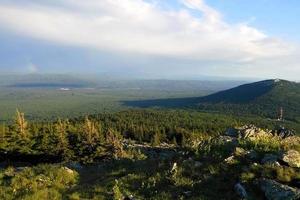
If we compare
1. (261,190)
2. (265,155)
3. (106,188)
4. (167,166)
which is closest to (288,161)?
(265,155)

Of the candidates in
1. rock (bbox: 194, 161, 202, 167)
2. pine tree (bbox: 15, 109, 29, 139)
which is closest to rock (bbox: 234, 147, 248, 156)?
rock (bbox: 194, 161, 202, 167)

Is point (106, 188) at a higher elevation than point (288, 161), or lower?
lower

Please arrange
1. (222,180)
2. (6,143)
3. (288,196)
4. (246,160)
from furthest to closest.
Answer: (6,143) → (246,160) → (222,180) → (288,196)

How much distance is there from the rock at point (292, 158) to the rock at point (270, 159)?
464mm

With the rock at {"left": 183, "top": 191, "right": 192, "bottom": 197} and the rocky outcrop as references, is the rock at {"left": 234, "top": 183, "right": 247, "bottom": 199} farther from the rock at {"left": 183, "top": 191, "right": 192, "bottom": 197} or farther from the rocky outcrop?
the rocky outcrop

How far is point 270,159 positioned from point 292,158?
1199mm

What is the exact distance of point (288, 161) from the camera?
2372 centimetres

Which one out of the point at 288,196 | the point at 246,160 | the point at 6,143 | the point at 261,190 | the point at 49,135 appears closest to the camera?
the point at 288,196

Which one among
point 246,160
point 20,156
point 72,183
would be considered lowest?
point 20,156

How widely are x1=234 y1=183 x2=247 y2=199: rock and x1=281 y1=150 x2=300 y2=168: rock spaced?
371 centimetres

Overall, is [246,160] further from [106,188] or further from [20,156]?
[20,156]

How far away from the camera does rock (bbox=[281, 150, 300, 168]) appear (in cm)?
2359

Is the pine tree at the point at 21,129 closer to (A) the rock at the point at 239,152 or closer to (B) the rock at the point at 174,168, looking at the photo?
(B) the rock at the point at 174,168

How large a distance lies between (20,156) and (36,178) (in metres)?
54.1
